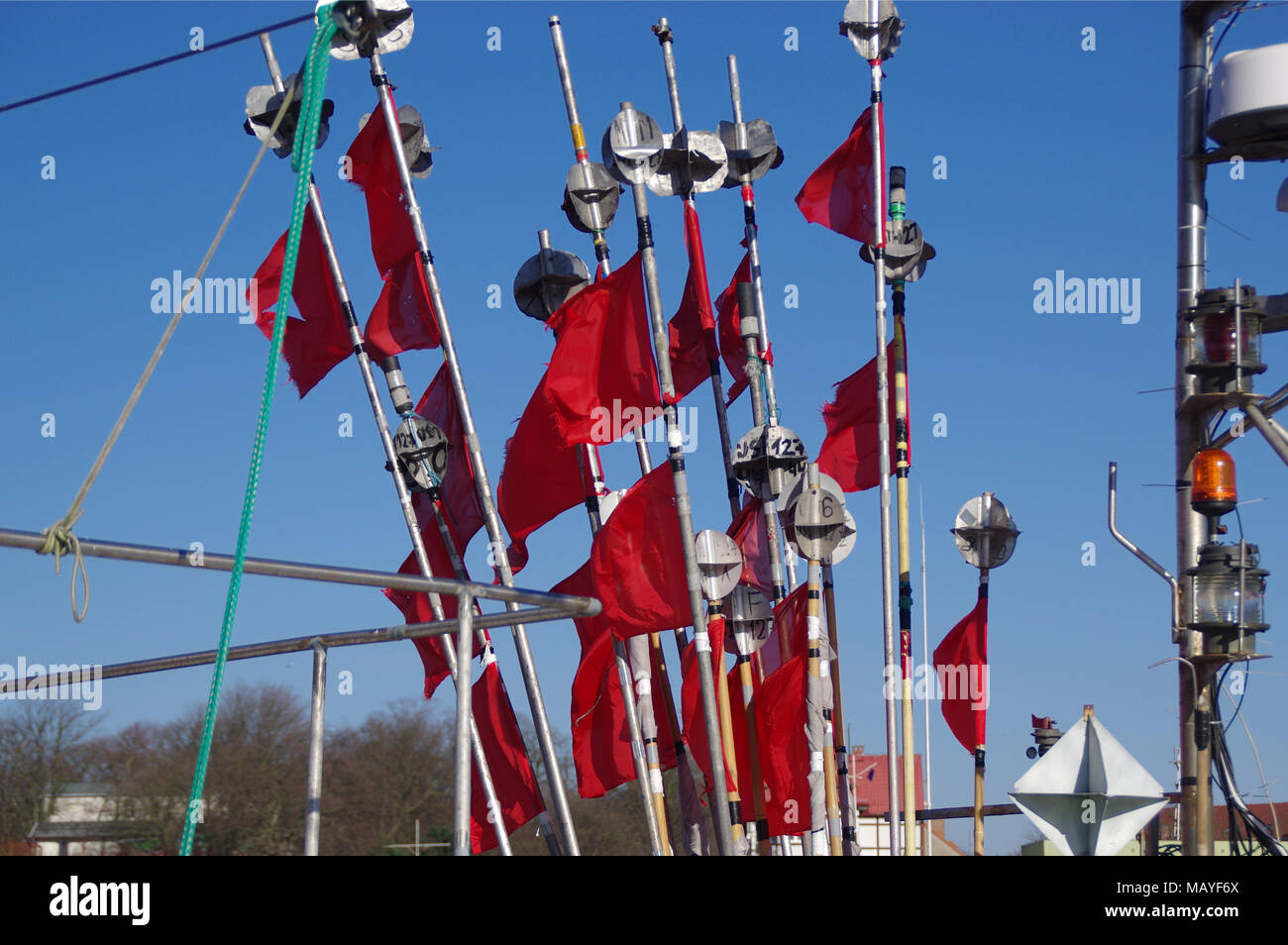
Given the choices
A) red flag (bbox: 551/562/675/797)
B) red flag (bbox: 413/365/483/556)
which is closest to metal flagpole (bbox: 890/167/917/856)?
red flag (bbox: 551/562/675/797)

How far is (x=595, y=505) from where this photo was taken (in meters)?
11.2

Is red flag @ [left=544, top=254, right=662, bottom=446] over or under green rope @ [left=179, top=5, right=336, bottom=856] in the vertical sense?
over

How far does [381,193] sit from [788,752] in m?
5.31

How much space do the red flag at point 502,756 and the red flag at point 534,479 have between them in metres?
1.16

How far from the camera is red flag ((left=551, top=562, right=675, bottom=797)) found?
11.1 metres

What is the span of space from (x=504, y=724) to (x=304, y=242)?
428 centimetres

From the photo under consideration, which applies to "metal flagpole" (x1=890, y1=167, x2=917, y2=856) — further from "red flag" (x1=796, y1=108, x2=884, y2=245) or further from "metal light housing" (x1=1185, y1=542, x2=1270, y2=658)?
"metal light housing" (x1=1185, y1=542, x2=1270, y2=658)

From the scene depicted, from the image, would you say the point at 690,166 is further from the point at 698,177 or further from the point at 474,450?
the point at 474,450

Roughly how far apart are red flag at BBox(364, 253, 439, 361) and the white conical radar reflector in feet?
21.7

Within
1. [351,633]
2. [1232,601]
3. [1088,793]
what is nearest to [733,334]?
[1232,601]

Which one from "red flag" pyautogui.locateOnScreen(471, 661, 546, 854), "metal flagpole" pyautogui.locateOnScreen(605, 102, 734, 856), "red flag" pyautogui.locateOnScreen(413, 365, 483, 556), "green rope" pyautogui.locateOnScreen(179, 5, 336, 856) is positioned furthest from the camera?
"red flag" pyautogui.locateOnScreen(413, 365, 483, 556)

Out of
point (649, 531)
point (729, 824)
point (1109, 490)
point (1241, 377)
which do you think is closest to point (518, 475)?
point (649, 531)

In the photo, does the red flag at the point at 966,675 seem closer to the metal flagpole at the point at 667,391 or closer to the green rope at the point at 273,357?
the metal flagpole at the point at 667,391

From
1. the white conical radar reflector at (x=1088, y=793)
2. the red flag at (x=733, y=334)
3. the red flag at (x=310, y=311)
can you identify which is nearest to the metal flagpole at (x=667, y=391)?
the red flag at (x=733, y=334)
